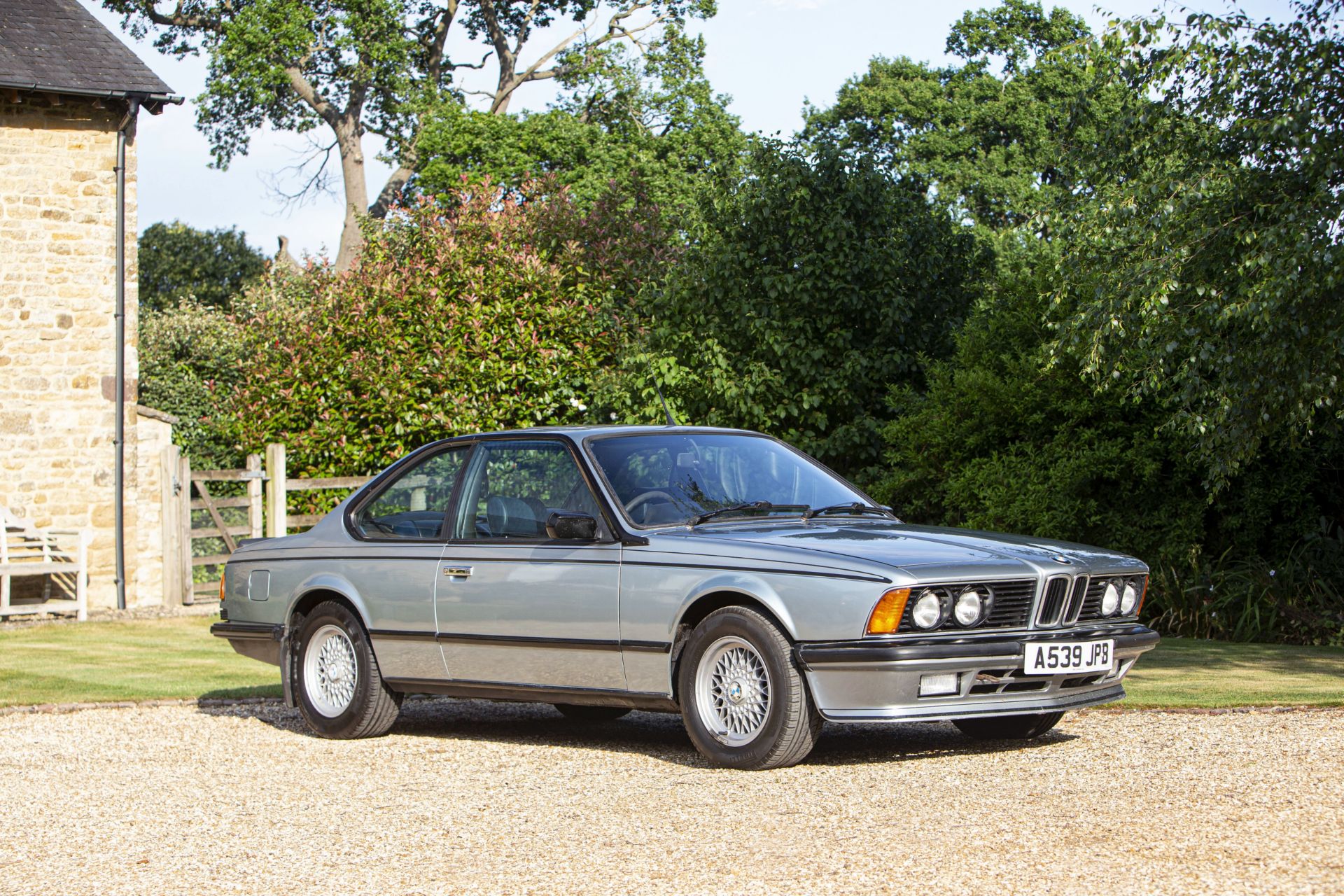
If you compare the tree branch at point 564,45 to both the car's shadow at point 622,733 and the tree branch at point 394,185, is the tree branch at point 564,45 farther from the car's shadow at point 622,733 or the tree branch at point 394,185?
the car's shadow at point 622,733

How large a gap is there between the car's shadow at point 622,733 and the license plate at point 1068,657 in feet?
1.82

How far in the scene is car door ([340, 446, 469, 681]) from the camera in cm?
816

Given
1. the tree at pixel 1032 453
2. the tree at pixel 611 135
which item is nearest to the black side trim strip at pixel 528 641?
the tree at pixel 1032 453

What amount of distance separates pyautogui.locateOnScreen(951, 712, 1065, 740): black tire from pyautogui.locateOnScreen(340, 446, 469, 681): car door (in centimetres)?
275

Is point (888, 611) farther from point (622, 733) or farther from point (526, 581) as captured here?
point (622, 733)

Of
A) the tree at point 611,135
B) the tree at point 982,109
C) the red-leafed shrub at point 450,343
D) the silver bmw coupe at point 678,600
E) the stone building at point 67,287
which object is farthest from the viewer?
the tree at point 982,109

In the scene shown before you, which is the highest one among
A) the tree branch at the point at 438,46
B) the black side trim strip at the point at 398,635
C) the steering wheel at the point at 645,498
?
the tree branch at the point at 438,46

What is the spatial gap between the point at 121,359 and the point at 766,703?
541 inches

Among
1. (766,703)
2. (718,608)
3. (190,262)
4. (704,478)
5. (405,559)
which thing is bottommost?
(766,703)

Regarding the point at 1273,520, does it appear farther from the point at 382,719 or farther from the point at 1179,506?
the point at 382,719

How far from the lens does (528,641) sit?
7691 millimetres

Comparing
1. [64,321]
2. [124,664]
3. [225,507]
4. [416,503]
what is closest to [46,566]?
[225,507]

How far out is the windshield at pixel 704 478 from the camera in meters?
7.65

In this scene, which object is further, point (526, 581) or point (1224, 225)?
point (1224, 225)
